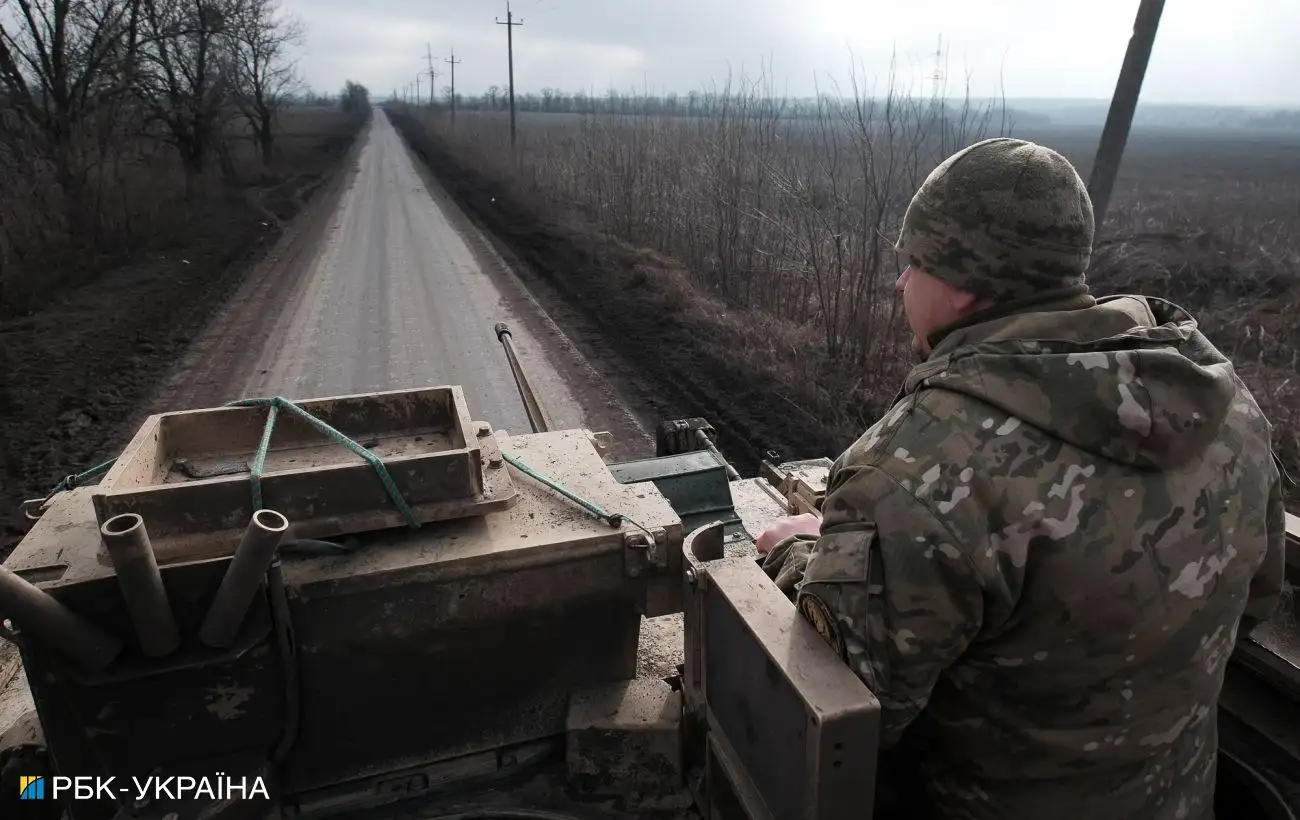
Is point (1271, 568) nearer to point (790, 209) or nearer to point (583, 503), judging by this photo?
point (583, 503)

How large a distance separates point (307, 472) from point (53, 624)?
0.58 m

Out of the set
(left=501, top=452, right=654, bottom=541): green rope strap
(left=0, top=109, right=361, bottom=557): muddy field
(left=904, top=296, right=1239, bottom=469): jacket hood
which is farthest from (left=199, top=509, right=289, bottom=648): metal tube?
(left=0, top=109, right=361, bottom=557): muddy field

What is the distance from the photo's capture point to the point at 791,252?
10312 millimetres

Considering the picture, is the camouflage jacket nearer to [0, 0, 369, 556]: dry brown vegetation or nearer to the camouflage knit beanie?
the camouflage knit beanie

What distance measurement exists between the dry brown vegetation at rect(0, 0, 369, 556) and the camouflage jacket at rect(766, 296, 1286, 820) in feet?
18.0

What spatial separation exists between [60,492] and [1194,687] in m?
2.81

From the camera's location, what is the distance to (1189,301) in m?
11.9

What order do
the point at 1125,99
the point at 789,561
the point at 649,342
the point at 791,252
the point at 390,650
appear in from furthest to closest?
the point at 791,252
the point at 649,342
the point at 1125,99
the point at 390,650
the point at 789,561

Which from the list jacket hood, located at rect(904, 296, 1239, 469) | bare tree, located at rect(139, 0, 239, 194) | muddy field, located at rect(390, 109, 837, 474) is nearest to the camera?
jacket hood, located at rect(904, 296, 1239, 469)

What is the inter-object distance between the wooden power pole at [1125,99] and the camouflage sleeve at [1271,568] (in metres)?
5.39

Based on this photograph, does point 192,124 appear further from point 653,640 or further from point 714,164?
point 653,640

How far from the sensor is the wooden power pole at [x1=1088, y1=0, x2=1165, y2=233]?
6789 millimetres

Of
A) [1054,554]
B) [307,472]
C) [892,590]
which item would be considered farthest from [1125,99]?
[307,472]

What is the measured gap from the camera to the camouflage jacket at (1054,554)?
4.63 feet
